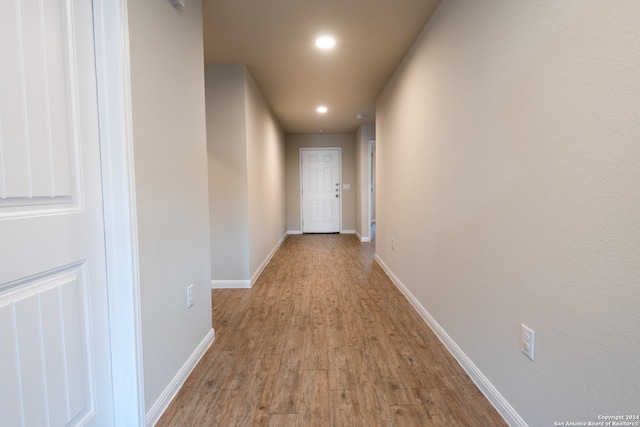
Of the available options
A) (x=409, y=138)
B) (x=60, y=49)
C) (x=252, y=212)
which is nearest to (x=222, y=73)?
(x=252, y=212)

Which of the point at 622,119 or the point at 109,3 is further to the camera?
the point at 109,3

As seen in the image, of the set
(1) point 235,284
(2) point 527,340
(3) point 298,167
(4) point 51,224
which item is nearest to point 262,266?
(1) point 235,284

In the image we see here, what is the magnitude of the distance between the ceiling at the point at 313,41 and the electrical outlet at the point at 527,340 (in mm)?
2117

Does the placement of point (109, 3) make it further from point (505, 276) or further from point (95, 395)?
point (505, 276)

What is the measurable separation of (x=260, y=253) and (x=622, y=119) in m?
3.62

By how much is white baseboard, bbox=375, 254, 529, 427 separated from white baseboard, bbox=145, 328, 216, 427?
1569 mm

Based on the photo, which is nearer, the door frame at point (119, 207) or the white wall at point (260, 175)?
the door frame at point (119, 207)

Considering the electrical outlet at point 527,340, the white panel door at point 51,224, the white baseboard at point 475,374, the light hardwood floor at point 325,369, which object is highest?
the white panel door at point 51,224

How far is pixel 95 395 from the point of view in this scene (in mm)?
1202

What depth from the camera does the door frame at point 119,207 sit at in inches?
47.1

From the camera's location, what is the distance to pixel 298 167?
723cm

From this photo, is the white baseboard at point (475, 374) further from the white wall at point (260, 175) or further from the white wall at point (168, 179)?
the white wall at point (260, 175)

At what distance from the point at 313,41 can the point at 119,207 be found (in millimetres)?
2211

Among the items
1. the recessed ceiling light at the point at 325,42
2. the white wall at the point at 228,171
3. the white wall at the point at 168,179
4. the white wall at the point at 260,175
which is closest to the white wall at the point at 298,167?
the white wall at the point at 260,175
